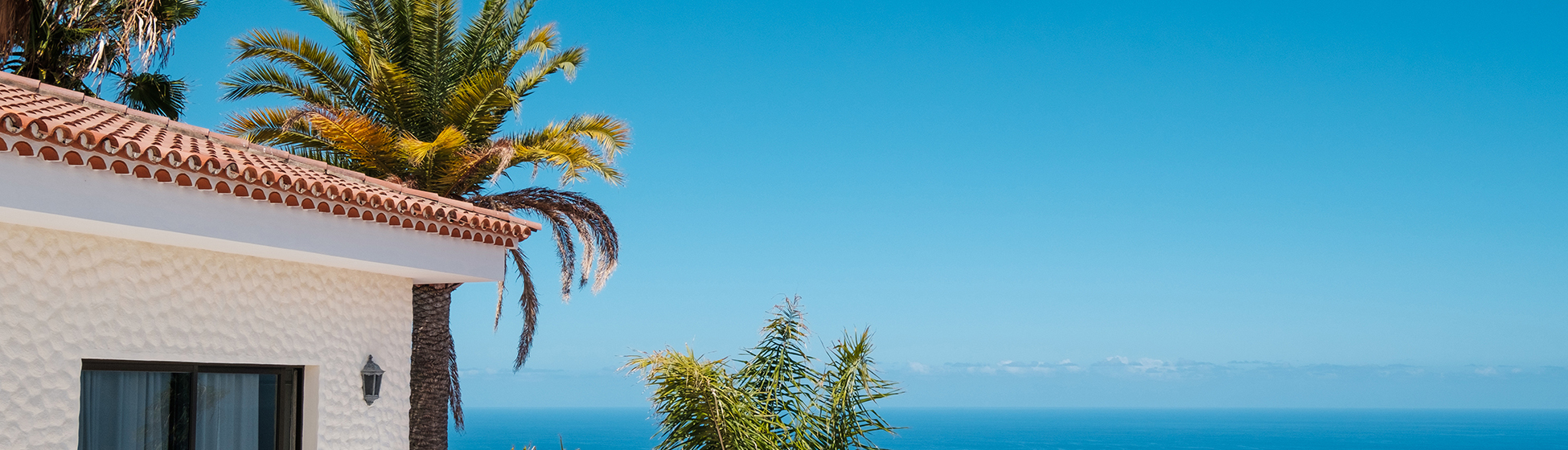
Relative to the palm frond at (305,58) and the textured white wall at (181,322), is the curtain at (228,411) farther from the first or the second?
the palm frond at (305,58)

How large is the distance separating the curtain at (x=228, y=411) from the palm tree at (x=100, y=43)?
265 inches

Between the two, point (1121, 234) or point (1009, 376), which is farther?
point (1009, 376)

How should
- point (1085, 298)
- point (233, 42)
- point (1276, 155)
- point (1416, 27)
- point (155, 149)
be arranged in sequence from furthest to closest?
point (1085, 298) < point (1276, 155) < point (1416, 27) < point (233, 42) < point (155, 149)

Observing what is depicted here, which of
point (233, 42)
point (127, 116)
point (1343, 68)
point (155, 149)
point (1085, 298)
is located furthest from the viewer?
point (1085, 298)

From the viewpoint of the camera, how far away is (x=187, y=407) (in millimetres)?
6914

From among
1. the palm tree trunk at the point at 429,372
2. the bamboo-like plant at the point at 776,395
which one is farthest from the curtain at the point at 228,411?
the palm tree trunk at the point at 429,372

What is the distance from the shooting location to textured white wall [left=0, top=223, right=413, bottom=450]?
5930 mm

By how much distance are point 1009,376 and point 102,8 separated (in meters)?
115

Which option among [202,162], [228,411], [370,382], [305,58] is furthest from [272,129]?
[202,162]

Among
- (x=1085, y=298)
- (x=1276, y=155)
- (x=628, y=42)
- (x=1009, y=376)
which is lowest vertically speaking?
(x=1009, y=376)

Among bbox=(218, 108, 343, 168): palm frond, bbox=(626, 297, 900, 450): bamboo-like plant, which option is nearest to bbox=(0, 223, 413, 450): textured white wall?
bbox=(626, 297, 900, 450): bamboo-like plant

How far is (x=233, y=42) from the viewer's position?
41.8 feet

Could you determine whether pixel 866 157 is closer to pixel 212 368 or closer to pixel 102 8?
pixel 102 8

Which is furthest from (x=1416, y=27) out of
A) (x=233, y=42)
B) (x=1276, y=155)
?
(x=233, y=42)
